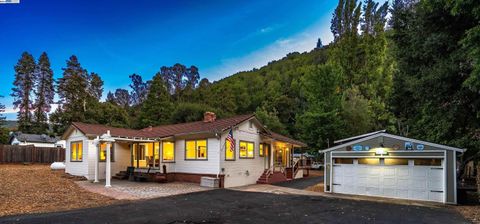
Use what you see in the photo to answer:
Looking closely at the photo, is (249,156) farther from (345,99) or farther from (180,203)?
(345,99)

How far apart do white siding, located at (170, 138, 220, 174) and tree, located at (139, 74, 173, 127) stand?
2629 cm

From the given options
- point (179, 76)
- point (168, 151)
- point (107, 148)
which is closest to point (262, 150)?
point (168, 151)

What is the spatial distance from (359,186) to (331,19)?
1704 inches

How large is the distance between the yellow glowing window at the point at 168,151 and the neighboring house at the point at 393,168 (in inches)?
386

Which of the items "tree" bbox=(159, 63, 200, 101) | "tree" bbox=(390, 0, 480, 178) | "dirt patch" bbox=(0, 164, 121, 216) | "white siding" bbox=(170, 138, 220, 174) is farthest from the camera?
"tree" bbox=(159, 63, 200, 101)

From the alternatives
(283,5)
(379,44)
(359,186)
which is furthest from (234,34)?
(359,186)

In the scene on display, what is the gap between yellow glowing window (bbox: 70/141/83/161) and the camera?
19.7 meters

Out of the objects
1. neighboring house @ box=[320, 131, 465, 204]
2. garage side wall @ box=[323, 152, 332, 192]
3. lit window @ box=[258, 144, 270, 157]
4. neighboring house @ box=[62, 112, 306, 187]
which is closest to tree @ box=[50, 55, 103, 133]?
neighboring house @ box=[62, 112, 306, 187]

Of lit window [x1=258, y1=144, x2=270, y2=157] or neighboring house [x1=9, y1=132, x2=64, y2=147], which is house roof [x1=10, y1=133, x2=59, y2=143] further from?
lit window [x1=258, y1=144, x2=270, y2=157]

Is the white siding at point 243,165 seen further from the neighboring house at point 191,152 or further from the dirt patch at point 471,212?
the dirt patch at point 471,212

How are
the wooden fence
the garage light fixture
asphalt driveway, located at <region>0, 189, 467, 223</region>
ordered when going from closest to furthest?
asphalt driveway, located at <region>0, 189, 467, 223</region> < the garage light fixture < the wooden fence

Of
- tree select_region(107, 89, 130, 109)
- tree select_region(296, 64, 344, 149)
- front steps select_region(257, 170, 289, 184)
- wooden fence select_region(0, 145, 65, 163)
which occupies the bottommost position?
front steps select_region(257, 170, 289, 184)

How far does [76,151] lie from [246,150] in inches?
444

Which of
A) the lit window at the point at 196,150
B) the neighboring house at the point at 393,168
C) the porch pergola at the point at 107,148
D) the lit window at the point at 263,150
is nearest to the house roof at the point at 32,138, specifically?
the porch pergola at the point at 107,148
